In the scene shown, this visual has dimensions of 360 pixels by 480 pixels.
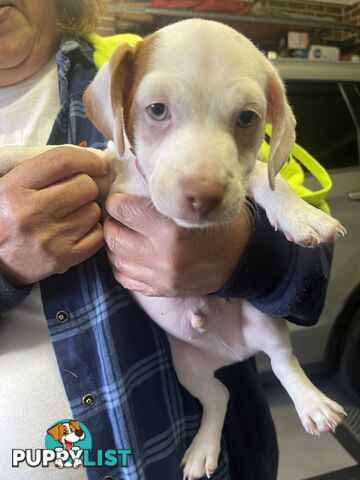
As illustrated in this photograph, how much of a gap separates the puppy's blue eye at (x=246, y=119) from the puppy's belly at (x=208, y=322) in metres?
0.37

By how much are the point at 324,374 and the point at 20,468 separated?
2.08 m

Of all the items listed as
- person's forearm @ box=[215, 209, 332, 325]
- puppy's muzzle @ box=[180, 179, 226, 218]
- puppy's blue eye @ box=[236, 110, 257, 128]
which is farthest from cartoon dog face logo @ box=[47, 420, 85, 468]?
puppy's blue eye @ box=[236, 110, 257, 128]

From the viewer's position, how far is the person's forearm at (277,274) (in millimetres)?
779

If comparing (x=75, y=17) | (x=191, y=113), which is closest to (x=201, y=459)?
(x=191, y=113)

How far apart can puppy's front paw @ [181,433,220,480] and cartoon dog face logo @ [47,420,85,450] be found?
264mm

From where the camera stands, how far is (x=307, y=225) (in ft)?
2.57

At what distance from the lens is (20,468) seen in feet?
2.62

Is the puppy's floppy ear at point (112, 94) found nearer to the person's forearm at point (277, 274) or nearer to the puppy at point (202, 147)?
the puppy at point (202, 147)

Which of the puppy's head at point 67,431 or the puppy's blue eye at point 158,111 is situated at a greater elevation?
the puppy's blue eye at point 158,111

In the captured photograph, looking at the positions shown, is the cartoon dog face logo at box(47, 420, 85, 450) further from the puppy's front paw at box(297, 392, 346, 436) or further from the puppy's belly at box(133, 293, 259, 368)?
the puppy's front paw at box(297, 392, 346, 436)

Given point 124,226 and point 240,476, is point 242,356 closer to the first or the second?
point 240,476

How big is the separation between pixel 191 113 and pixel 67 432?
607 mm

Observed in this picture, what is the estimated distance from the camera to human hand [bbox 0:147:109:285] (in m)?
0.76

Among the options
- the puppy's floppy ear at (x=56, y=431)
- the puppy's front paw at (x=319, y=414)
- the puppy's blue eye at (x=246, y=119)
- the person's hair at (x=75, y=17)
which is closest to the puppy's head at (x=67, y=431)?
the puppy's floppy ear at (x=56, y=431)
